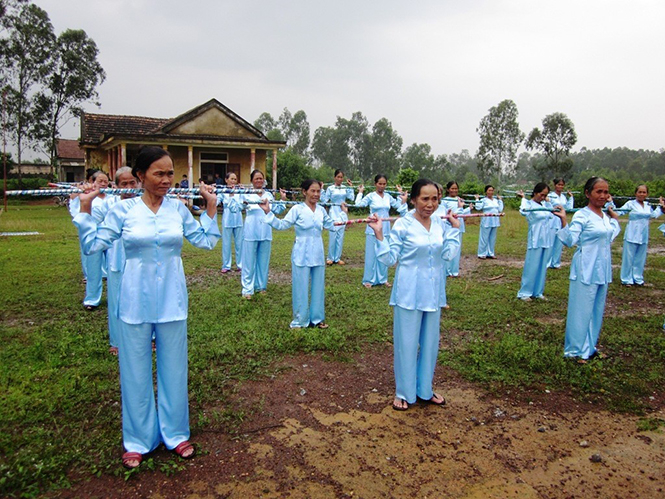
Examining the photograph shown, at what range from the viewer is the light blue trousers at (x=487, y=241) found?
12.6m

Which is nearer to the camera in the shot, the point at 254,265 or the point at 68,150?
the point at 254,265

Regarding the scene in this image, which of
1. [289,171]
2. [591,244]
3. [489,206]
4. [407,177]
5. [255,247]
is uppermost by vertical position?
[289,171]

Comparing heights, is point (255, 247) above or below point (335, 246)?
above

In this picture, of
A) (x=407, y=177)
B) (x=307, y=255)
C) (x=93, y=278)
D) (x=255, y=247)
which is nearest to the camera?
(x=307, y=255)

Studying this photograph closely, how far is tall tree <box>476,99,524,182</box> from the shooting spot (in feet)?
122

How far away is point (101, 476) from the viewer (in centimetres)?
323

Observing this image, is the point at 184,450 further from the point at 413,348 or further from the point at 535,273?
the point at 535,273

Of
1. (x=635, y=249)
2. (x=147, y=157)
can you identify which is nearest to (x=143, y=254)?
(x=147, y=157)

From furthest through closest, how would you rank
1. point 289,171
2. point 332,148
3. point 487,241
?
point 332,148 < point 289,171 < point 487,241

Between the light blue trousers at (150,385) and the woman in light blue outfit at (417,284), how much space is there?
1.86 metres

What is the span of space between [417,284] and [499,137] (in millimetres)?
37156

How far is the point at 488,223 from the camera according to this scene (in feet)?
40.7

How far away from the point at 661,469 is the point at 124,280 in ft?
13.5

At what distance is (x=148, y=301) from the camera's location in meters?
3.32
